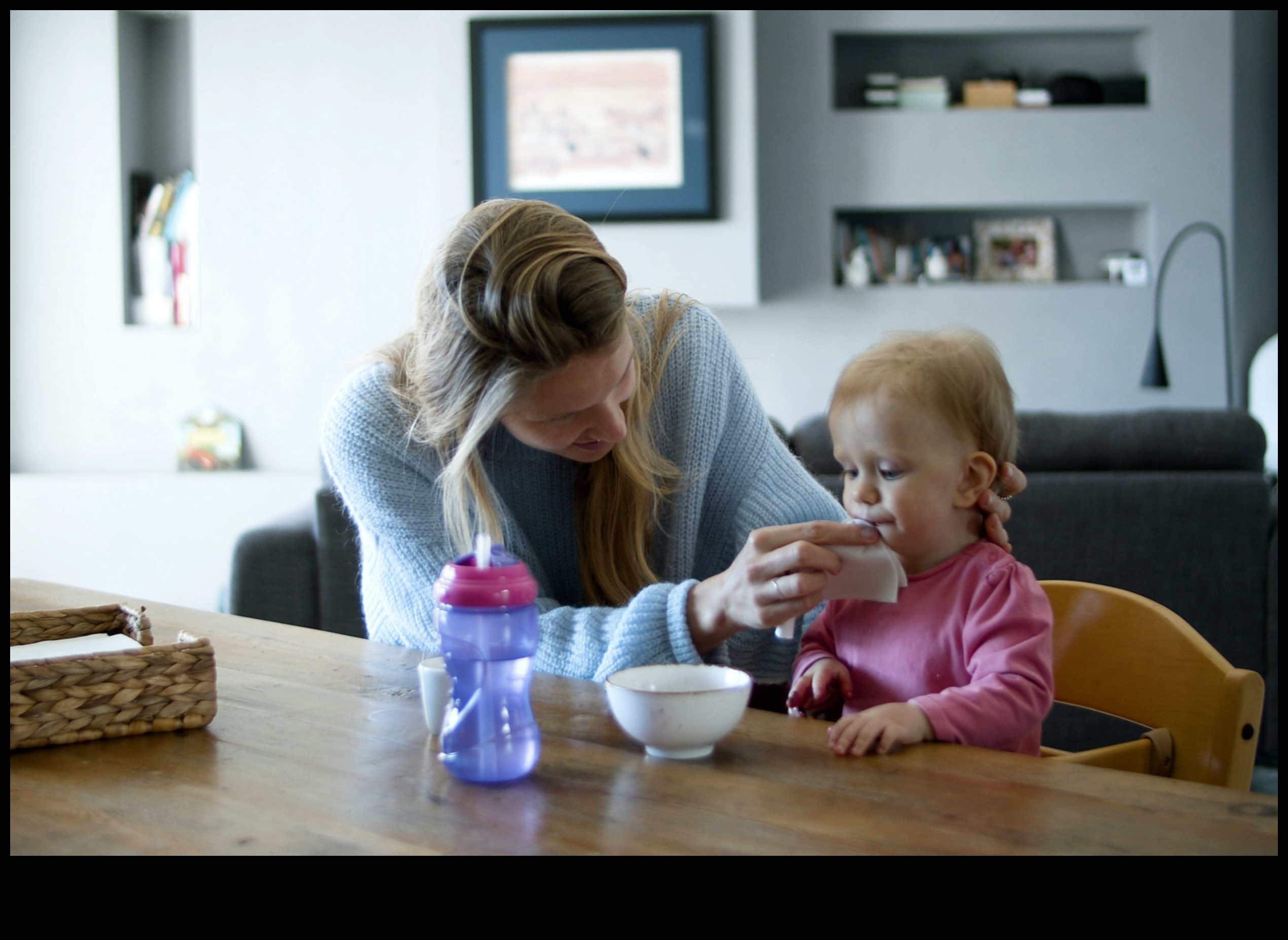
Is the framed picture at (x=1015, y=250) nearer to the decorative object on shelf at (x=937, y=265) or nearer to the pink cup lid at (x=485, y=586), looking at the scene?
the decorative object on shelf at (x=937, y=265)

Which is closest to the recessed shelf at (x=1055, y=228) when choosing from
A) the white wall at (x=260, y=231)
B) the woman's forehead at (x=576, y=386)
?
the white wall at (x=260, y=231)

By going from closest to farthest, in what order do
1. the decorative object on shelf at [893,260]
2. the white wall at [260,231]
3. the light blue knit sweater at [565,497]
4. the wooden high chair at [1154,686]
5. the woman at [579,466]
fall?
the wooden high chair at [1154,686] < the woman at [579,466] < the light blue knit sweater at [565,497] < the white wall at [260,231] < the decorative object on shelf at [893,260]

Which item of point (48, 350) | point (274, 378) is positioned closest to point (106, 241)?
point (48, 350)

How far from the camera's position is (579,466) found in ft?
5.05

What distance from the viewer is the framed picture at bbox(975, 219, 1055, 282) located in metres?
4.86

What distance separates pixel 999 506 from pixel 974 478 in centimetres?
4

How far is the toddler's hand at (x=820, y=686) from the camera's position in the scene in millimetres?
1129

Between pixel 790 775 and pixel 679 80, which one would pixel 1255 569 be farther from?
pixel 679 80

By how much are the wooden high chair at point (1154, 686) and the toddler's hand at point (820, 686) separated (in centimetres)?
21

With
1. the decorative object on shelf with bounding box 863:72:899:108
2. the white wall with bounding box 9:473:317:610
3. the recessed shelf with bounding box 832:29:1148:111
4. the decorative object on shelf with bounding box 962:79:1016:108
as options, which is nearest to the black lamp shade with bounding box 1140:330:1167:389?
the decorative object on shelf with bounding box 962:79:1016:108

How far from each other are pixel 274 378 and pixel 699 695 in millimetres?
4246

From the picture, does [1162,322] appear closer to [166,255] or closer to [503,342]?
[166,255]

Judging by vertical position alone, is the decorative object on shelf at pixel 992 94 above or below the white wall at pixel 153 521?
above
